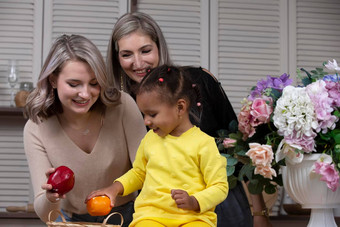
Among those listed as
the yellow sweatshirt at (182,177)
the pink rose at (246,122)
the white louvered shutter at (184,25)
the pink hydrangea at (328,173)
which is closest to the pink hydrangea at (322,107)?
the pink hydrangea at (328,173)

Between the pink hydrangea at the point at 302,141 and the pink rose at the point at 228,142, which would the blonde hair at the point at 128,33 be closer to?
the pink rose at the point at 228,142

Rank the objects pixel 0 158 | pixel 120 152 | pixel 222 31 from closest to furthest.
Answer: pixel 120 152
pixel 0 158
pixel 222 31

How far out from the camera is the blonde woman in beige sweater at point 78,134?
1.86 meters

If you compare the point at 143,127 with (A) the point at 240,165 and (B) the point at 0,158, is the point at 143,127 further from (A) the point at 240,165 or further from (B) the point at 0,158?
(B) the point at 0,158

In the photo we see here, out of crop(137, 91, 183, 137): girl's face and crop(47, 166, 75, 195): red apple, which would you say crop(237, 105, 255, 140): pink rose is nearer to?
crop(137, 91, 183, 137): girl's face

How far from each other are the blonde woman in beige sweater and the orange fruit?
42cm

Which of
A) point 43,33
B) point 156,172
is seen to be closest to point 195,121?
point 156,172

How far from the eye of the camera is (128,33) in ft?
6.91

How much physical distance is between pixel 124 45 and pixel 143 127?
1.09 ft

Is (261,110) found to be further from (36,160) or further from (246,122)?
(36,160)

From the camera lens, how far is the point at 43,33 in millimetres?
4074

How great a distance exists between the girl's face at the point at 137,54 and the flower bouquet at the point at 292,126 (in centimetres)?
38

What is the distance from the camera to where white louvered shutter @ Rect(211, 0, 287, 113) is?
14.0 feet

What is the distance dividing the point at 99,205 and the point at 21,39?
2886 mm
